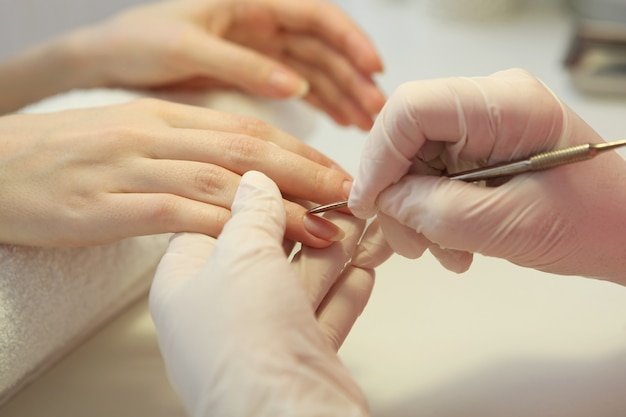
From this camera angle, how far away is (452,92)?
0.61m

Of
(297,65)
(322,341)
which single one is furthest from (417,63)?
(322,341)

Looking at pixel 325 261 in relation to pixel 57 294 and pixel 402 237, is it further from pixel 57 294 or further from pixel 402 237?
pixel 57 294

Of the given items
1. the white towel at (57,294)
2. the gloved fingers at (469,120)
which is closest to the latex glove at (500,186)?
the gloved fingers at (469,120)

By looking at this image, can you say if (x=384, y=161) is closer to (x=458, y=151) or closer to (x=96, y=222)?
(x=458, y=151)

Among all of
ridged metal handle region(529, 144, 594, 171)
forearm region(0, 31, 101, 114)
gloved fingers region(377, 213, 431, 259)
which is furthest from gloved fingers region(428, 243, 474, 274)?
forearm region(0, 31, 101, 114)

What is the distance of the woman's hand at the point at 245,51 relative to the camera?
1036 millimetres

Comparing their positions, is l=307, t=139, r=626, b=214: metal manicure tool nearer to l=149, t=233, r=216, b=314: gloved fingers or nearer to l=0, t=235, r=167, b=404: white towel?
l=149, t=233, r=216, b=314: gloved fingers

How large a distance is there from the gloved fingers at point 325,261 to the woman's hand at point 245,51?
1.22 feet

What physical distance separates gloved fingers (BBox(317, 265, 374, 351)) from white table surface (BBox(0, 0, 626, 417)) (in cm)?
11

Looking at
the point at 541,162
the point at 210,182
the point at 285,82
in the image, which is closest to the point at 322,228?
the point at 210,182

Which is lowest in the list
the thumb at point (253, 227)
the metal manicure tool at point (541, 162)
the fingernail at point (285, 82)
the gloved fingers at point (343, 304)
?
the gloved fingers at point (343, 304)

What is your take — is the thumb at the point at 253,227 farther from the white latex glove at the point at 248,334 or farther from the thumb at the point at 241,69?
the thumb at the point at 241,69

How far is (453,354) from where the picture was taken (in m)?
0.82

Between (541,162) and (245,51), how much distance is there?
579 millimetres
